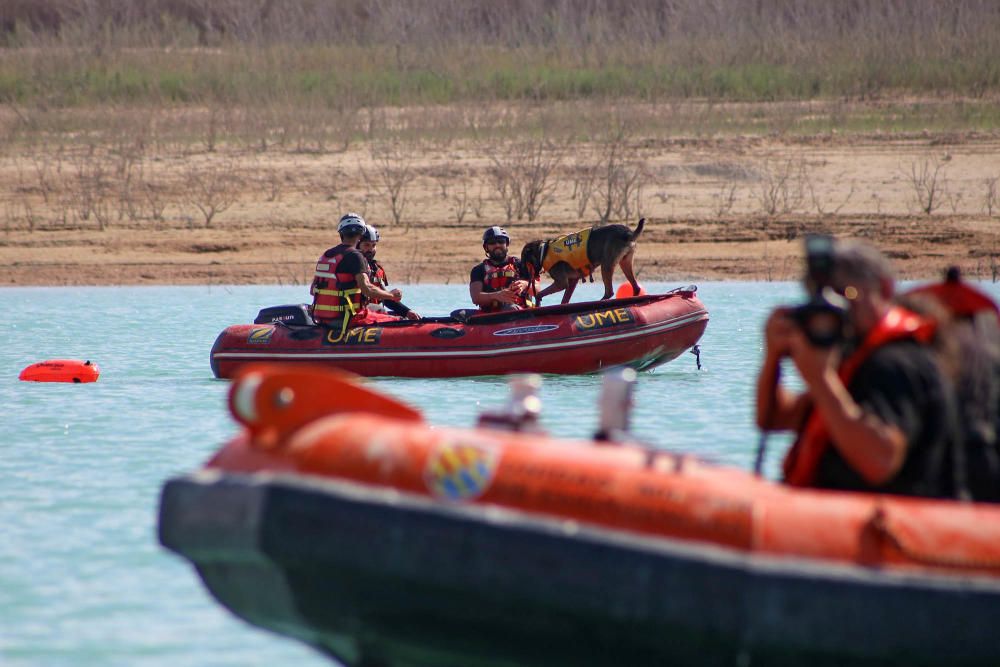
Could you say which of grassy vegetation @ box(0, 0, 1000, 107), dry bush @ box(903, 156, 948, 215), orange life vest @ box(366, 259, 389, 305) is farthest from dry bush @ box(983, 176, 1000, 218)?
orange life vest @ box(366, 259, 389, 305)

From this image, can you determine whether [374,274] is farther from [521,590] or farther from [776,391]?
[521,590]

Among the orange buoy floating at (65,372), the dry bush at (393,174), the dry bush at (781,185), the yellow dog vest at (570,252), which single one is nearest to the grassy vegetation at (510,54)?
the dry bush at (393,174)

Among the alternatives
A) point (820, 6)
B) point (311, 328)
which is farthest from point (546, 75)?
point (311, 328)

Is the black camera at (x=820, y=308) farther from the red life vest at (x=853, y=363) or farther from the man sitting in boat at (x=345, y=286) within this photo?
the man sitting in boat at (x=345, y=286)

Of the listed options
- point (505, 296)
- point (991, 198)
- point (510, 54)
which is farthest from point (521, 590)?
point (510, 54)

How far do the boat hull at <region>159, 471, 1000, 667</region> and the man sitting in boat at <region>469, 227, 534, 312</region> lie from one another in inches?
282

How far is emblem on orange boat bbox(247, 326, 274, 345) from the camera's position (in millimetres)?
11953

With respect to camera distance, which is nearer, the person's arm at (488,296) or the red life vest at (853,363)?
the red life vest at (853,363)

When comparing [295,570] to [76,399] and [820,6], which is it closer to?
[76,399]

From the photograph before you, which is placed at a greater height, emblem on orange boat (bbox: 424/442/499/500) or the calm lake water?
emblem on orange boat (bbox: 424/442/499/500)

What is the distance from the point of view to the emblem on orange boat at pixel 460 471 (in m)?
4.61

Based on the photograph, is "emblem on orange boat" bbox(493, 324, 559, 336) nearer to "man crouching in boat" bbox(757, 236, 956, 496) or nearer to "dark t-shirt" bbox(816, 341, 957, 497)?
"man crouching in boat" bbox(757, 236, 956, 496)

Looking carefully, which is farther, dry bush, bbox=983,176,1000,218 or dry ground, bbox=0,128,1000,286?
dry bush, bbox=983,176,1000,218

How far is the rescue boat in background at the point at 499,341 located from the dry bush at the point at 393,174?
9.01 meters
